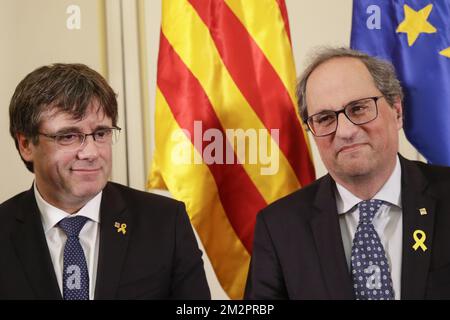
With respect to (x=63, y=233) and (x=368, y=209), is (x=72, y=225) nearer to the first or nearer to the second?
(x=63, y=233)

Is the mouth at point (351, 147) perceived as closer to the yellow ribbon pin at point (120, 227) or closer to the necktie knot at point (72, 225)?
the yellow ribbon pin at point (120, 227)

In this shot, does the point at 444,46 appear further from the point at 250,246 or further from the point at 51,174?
the point at 51,174

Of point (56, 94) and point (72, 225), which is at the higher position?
point (56, 94)

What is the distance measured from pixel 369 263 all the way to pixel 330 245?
0.13 m

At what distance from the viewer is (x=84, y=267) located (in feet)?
6.21

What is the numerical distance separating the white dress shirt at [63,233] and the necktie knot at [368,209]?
0.83m

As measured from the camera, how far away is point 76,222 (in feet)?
6.33

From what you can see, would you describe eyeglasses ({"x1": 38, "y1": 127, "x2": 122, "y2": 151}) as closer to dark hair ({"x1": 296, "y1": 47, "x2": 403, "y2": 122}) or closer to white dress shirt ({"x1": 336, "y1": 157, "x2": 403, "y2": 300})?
dark hair ({"x1": 296, "y1": 47, "x2": 403, "y2": 122})

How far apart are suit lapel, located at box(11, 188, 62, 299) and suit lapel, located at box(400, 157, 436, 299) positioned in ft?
3.43

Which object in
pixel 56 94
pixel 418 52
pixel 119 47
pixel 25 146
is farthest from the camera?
pixel 119 47

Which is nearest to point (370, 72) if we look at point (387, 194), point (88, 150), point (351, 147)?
point (351, 147)

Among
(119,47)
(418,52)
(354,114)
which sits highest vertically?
(119,47)

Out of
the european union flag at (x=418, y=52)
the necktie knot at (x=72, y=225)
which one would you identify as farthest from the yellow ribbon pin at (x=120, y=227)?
the european union flag at (x=418, y=52)

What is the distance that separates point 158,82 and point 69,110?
694 mm
